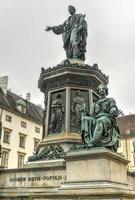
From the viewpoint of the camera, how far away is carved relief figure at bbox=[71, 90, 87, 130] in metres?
11.6

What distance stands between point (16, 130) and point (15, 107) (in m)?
3.71

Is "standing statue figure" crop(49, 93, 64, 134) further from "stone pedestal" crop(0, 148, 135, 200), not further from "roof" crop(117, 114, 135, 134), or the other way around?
"roof" crop(117, 114, 135, 134)

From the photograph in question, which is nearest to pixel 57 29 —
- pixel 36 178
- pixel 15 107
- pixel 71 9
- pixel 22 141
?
pixel 71 9

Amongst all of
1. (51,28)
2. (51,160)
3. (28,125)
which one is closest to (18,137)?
(28,125)

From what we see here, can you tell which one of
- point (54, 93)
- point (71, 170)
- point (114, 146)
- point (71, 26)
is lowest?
point (71, 170)

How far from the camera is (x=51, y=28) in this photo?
1445 centimetres

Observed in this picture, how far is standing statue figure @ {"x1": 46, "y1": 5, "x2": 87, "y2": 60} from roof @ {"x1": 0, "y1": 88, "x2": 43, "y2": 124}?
2686cm

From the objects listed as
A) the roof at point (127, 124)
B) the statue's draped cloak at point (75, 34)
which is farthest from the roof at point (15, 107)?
the statue's draped cloak at point (75, 34)

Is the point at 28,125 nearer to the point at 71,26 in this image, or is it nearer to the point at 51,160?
the point at 71,26

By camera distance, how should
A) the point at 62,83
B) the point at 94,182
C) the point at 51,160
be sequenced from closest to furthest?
1. the point at 94,182
2. the point at 51,160
3. the point at 62,83

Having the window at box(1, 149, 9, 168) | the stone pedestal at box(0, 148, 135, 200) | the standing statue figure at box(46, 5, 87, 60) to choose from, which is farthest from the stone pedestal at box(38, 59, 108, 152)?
the window at box(1, 149, 9, 168)

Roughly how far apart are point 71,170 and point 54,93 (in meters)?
4.05

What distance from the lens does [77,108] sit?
11734 millimetres

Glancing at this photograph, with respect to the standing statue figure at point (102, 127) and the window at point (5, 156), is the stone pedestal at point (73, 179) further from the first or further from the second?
the window at point (5, 156)
